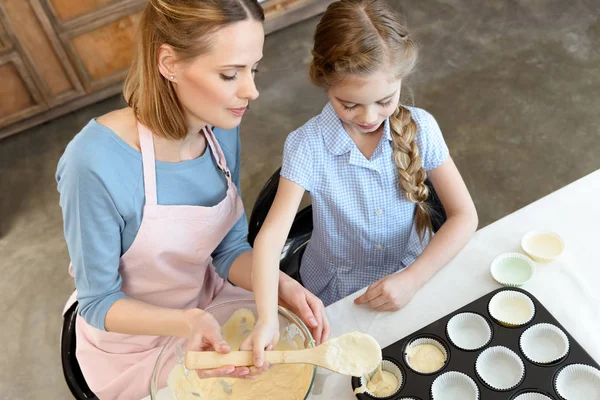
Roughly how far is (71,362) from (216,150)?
0.72 metres

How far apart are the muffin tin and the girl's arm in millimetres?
127

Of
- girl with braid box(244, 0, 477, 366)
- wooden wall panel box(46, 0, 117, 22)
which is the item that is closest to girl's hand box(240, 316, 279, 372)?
girl with braid box(244, 0, 477, 366)

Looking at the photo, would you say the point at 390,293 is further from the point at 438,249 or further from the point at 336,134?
the point at 336,134

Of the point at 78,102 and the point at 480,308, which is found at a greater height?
the point at 480,308

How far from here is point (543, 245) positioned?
4.54 ft

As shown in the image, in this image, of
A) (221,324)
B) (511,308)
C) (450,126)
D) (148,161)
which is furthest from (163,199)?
(450,126)

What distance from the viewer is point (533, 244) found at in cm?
139

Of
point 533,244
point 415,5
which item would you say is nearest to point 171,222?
point 533,244

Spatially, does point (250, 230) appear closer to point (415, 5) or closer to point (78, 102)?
point (78, 102)

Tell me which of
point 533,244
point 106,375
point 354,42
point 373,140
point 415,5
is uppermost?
point 354,42

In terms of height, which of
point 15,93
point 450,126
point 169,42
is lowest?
point 450,126

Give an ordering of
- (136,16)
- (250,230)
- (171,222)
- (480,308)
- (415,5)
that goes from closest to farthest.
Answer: (480,308)
(171,222)
(250,230)
(136,16)
(415,5)

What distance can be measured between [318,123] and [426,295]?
0.56m

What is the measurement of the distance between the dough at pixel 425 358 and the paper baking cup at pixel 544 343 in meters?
0.17
